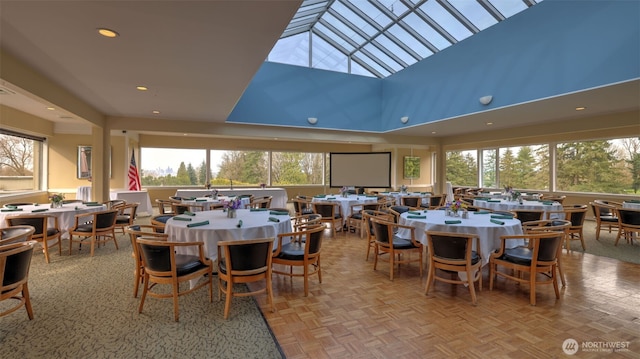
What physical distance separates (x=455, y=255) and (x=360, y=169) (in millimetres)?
7174

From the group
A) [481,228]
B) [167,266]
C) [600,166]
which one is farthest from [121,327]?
[600,166]

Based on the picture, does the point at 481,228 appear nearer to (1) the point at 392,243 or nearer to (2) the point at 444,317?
(1) the point at 392,243

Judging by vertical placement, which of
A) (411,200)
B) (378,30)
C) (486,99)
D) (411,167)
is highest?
(378,30)

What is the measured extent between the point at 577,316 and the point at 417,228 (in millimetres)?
1761

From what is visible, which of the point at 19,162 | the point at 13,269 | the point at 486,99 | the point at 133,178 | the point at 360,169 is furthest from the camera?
the point at 360,169

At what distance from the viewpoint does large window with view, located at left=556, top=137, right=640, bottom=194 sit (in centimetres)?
830

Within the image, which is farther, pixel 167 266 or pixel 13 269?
pixel 167 266

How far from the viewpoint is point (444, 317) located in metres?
2.99

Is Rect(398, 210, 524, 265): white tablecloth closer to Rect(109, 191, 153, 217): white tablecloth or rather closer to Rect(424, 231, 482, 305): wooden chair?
Rect(424, 231, 482, 305): wooden chair

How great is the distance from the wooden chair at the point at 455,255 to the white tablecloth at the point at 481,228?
0.40 ft

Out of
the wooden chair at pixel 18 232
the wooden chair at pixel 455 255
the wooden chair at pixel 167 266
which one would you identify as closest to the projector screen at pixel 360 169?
the wooden chair at pixel 455 255

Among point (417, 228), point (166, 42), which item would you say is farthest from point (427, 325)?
point (166, 42)

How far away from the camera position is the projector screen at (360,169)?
33.8 feet

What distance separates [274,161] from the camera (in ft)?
43.0
